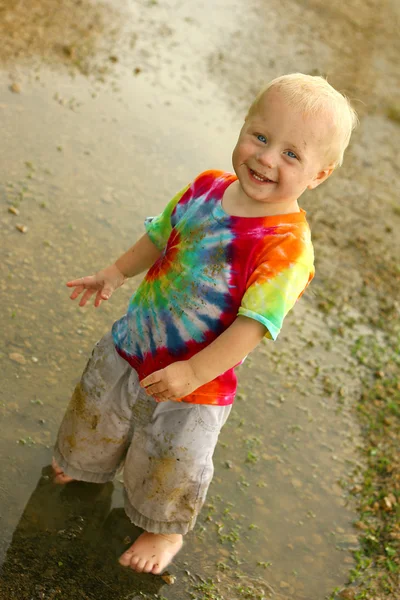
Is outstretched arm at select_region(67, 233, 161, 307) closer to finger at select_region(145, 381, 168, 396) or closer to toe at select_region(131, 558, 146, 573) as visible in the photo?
finger at select_region(145, 381, 168, 396)

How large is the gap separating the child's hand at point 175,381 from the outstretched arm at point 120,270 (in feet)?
1.50

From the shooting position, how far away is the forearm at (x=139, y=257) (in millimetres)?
2482

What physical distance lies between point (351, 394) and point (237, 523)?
1.06 m

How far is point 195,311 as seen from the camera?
2.20 m

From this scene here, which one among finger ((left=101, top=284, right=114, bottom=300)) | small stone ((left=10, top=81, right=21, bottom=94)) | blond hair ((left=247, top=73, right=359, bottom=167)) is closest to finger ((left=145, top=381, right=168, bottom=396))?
finger ((left=101, top=284, right=114, bottom=300))

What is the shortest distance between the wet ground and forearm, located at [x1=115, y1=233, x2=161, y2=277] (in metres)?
0.60

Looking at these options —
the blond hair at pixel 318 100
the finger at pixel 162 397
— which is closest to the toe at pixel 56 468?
the finger at pixel 162 397

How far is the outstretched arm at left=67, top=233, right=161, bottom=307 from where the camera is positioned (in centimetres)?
248

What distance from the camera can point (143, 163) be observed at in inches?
177

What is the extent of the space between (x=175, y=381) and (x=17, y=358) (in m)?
1.02

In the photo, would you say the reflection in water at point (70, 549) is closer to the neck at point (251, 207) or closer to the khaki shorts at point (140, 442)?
the khaki shorts at point (140, 442)

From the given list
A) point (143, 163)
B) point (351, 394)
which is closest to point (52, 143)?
point (143, 163)

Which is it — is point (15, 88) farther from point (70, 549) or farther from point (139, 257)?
point (70, 549)

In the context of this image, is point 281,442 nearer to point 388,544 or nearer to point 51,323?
point 388,544
